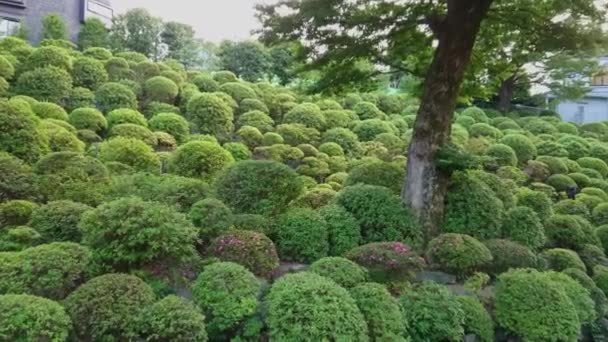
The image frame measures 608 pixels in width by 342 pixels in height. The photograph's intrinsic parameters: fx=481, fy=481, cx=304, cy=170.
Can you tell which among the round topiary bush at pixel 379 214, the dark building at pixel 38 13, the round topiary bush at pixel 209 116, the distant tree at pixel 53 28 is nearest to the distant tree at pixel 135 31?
the distant tree at pixel 53 28

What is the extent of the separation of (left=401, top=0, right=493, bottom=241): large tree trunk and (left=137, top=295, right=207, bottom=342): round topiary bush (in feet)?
11.6

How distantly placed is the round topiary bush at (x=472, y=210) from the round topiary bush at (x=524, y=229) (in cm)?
19

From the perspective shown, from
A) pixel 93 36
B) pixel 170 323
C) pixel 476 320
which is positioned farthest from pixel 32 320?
pixel 93 36

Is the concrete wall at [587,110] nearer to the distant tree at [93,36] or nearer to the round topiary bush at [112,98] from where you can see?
the distant tree at [93,36]

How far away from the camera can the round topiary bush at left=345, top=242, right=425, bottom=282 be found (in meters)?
4.60

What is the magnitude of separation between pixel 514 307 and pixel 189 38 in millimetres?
16302

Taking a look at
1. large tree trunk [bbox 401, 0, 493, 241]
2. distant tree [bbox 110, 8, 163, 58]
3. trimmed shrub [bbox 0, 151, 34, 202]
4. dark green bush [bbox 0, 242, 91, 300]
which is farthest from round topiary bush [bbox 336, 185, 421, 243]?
distant tree [bbox 110, 8, 163, 58]

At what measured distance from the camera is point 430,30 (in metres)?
6.79

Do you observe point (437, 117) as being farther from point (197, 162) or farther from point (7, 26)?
point (7, 26)

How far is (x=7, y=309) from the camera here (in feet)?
10.1

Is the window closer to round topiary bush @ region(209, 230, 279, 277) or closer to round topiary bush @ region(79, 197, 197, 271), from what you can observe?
round topiary bush @ region(79, 197, 197, 271)

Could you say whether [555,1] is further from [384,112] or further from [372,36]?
[384,112]

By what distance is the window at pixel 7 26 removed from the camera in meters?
15.1

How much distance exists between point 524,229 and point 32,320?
5755 mm
